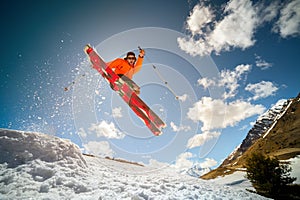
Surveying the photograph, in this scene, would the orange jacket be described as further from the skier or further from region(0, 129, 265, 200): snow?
region(0, 129, 265, 200): snow

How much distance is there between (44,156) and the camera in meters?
7.28

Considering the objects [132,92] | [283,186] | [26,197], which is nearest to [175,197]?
[26,197]

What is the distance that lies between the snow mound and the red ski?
6.55m

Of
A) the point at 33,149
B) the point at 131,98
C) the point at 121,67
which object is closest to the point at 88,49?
the point at 121,67

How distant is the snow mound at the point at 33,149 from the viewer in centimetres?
668

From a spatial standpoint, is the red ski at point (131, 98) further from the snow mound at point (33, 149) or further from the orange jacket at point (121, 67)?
the snow mound at point (33, 149)

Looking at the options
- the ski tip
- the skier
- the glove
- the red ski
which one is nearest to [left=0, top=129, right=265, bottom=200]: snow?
the red ski

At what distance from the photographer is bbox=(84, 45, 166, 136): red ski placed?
1405cm

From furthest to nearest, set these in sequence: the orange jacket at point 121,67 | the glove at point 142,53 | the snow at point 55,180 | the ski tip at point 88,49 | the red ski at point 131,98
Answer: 1. the ski tip at point 88,49
2. the orange jacket at point 121,67
3. the glove at point 142,53
4. the red ski at point 131,98
5. the snow at point 55,180

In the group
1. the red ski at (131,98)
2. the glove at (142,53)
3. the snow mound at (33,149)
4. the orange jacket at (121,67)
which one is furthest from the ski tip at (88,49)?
the snow mound at (33,149)

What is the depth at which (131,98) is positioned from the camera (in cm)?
1482

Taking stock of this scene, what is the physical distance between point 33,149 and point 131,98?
27.6 ft

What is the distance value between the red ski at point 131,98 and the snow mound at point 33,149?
6554 millimetres

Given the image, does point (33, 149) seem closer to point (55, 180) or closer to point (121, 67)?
point (55, 180)
